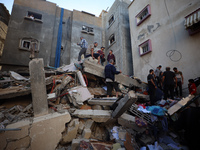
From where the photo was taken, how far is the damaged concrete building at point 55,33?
28.6 ft

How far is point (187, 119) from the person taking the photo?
2.58 m

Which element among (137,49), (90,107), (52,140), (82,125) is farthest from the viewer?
(137,49)

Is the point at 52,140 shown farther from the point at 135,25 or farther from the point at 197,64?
the point at 135,25

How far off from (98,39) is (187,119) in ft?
38.2

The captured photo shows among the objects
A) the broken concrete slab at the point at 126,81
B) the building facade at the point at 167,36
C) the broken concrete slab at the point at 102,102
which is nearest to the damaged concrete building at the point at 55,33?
the building facade at the point at 167,36

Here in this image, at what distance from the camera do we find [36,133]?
2129 mm

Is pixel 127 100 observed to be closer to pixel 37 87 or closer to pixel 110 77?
Result: pixel 110 77

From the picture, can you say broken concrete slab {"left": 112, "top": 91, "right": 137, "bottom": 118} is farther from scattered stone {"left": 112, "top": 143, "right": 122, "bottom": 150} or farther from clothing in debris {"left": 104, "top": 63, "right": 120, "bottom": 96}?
clothing in debris {"left": 104, "top": 63, "right": 120, "bottom": 96}

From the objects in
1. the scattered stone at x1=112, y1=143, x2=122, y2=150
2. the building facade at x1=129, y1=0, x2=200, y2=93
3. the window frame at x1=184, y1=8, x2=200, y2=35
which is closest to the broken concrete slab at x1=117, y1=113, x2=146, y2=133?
the scattered stone at x1=112, y1=143, x2=122, y2=150

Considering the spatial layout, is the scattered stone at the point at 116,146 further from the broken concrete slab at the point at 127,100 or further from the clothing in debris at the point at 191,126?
the clothing in debris at the point at 191,126

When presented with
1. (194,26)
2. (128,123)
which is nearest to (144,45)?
(194,26)

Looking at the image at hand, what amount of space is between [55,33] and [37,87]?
33.0 ft

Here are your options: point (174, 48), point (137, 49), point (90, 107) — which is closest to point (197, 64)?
point (174, 48)

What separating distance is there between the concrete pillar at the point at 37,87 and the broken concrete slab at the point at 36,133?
0.69 feet
